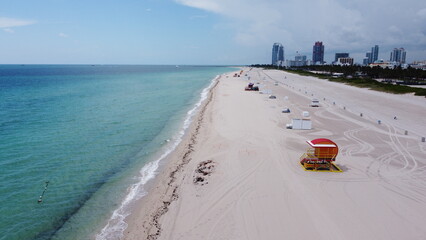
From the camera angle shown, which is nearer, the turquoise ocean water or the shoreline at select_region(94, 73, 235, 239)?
the shoreline at select_region(94, 73, 235, 239)

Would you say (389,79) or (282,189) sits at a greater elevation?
(389,79)

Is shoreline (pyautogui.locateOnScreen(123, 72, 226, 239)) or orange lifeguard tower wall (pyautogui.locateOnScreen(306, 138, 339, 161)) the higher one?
orange lifeguard tower wall (pyautogui.locateOnScreen(306, 138, 339, 161))

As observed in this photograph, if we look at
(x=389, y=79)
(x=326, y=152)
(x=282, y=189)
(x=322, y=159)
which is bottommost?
(x=282, y=189)

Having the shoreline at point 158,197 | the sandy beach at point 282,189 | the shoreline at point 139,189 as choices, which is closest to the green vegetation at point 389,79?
the sandy beach at point 282,189

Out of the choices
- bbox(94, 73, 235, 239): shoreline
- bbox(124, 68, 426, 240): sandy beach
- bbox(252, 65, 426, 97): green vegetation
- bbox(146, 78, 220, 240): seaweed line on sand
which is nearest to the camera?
bbox(124, 68, 426, 240): sandy beach

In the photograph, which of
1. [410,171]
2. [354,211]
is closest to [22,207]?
[354,211]

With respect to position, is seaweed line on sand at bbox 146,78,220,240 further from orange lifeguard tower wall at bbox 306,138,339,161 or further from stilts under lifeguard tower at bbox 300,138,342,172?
orange lifeguard tower wall at bbox 306,138,339,161

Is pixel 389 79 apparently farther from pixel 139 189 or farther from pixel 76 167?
pixel 76 167

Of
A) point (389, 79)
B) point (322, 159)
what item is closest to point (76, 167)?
point (322, 159)

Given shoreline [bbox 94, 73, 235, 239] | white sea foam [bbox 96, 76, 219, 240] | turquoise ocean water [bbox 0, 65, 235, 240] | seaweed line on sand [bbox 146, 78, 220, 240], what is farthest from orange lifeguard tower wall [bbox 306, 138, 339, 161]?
Result: turquoise ocean water [bbox 0, 65, 235, 240]
